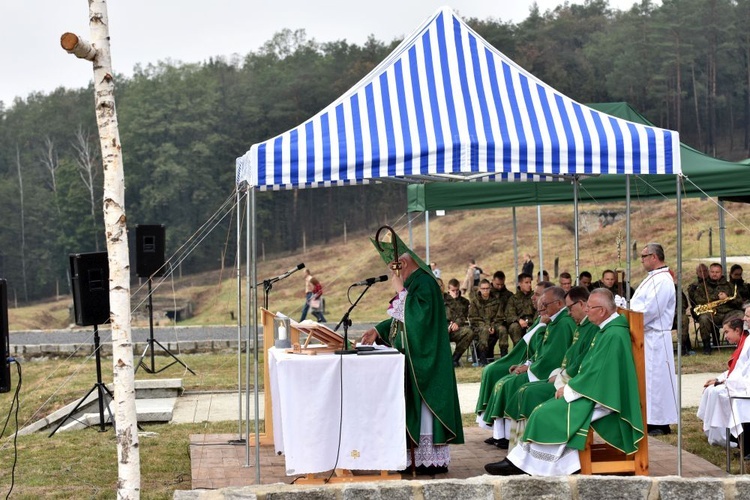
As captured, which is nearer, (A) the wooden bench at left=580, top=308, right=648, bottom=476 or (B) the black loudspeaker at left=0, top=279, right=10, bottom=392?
(A) the wooden bench at left=580, top=308, right=648, bottom=476

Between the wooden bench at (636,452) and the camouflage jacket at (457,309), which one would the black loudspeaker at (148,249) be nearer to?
the camouflage jacket at (457,309)

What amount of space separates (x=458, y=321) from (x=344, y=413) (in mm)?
8495

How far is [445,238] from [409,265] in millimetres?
38460

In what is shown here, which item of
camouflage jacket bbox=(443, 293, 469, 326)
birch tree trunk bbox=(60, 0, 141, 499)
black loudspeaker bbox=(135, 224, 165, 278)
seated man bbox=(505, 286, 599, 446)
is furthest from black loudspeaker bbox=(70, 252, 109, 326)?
camouflage jacket bbox=(443, 293, 469, 326)

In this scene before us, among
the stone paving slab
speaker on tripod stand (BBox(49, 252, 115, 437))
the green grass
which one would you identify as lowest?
the green grass

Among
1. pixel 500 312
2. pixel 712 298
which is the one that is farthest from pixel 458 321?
pixel 712 298

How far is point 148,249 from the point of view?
559 inches

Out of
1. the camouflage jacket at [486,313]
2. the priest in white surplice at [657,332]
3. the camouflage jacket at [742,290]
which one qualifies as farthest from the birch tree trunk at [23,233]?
the priest in white surplice at [657,332]

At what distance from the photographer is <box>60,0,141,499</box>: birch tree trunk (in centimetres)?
578

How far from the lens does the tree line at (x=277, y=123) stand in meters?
57.0

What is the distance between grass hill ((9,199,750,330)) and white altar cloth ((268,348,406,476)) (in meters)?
20.9

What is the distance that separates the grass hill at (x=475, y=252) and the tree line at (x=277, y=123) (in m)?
4.49

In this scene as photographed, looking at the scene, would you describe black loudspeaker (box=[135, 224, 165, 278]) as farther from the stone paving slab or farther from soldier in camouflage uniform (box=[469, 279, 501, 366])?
the stone paving slab

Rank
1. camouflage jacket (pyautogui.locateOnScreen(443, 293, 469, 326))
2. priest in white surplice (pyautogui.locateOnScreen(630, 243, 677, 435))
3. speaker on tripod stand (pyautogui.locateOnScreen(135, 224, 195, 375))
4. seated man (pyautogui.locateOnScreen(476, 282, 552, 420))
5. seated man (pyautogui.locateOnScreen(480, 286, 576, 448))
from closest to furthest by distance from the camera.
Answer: seated man (pyautogui.locateOnScreen(480, 286, 576, 448))
seated man (pyautogui.locateOnScreen(476, 282, 552, 420))
priest in white surplice (pyautogui.locateOnScreen(630, 243, 677, 435))
speaker on tripod stand (pyautogui.locateOnScreen(135, 224, 195, 375))
camouflage jacket (pyautogui.locateOnScreen(443, 293, 469, 326))
